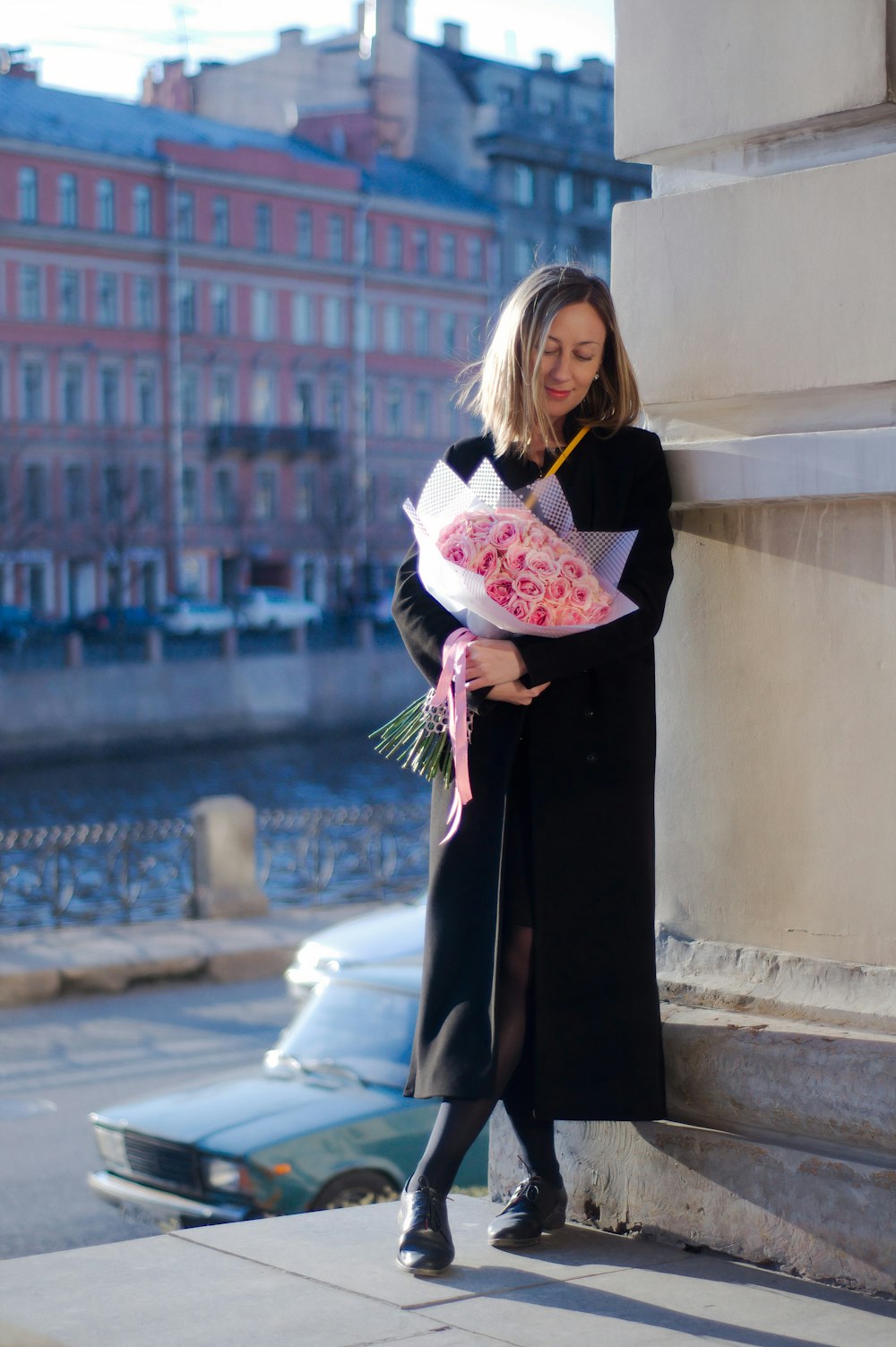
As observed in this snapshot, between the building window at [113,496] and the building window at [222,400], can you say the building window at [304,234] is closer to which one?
the building window at [222,400]

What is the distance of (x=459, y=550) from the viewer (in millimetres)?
3047

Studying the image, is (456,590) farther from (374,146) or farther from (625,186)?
(625,186)

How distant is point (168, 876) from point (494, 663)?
15.2 metres

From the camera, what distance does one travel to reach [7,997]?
43.2 feet

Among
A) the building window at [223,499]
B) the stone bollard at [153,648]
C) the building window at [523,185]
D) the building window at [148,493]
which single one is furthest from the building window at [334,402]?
the stone bollard at [153,648]

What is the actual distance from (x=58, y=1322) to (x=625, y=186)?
227ft

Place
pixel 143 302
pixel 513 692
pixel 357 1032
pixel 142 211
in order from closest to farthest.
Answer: pixel 513 692 < pixel 357 1032 < pixel 142 211 < pixel 143 302

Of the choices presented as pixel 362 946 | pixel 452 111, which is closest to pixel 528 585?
pixel 362 946

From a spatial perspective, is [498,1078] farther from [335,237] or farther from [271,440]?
[335,237]

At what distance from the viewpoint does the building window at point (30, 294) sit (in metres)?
52.2

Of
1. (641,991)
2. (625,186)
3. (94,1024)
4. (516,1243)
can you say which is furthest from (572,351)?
(625,186)

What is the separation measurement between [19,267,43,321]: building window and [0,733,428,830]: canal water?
55.6ft

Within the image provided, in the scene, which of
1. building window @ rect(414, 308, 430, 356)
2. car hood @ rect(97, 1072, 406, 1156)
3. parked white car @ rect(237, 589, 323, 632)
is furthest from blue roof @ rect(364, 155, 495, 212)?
A: car hood @ rect(97, 1072, 406, 1156)

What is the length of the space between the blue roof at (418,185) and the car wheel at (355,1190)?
55180 millimetres
